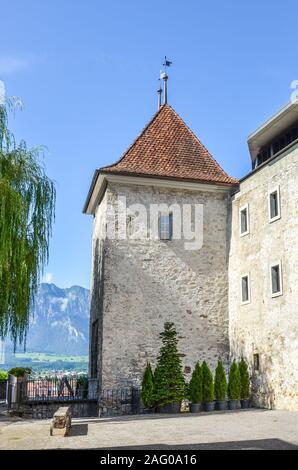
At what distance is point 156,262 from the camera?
2012cm

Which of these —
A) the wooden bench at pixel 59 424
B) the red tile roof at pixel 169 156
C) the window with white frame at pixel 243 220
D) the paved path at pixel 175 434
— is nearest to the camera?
the paved path at pixel 175 434

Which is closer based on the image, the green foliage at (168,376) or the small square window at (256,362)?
the green foliage at (168,376)

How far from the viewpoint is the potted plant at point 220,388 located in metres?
Result: 17.9

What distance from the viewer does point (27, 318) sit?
17.4 meters

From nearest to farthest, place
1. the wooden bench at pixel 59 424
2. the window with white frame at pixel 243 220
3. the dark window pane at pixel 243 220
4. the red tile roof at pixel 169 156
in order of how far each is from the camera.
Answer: the wooden bench at pixel 59 424 < the window with white frame at pixel 243 220 < the dark window pane at pixel 243 220 < the red tile roof at pixel 169 156

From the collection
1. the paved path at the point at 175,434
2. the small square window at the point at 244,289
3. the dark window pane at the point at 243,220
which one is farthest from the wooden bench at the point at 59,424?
the dark window pane at the point at 243,220

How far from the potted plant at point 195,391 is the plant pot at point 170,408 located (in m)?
0.44

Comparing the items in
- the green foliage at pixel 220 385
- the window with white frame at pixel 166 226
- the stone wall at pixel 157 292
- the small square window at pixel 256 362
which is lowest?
the green foliage at pixel 220 385

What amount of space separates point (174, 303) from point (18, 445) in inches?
406

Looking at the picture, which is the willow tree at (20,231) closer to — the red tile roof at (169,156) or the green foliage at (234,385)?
the red tile roof at (169,156)

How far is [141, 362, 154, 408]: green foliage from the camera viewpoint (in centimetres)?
1795

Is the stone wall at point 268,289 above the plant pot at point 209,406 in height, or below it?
above

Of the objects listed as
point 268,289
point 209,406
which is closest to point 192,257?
point 268,289
